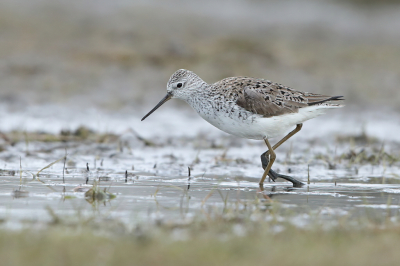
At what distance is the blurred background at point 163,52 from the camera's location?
625 inches

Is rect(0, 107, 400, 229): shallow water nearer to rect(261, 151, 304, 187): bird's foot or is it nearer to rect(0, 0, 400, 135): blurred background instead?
rect(261, 151, 304, 187): bird's foot

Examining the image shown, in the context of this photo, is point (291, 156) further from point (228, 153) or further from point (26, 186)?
point (26, 186)

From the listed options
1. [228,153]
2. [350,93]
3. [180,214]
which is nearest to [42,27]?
[350,93]

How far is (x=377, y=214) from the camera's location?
5707 millimetres

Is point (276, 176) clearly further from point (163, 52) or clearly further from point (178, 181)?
point (163, 52)

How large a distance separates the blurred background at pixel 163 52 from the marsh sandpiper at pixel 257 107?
18.8ft

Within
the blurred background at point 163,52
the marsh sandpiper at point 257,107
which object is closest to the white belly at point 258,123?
the marsh sandpiper at point 257,107

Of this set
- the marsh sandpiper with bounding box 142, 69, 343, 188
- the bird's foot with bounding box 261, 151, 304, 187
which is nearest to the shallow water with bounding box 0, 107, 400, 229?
the bird's foot with bounding box 261, 151, 304, 187

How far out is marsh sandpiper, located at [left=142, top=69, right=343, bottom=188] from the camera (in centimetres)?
788

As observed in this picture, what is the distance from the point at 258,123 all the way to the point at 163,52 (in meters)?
10.8

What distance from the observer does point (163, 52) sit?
18.3 metres

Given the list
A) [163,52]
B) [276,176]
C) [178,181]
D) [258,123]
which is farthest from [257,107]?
[163,52]

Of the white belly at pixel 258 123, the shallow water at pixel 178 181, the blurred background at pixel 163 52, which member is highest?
the blurred background at pixel 163 52

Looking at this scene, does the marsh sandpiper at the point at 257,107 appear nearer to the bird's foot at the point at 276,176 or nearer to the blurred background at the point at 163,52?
the bird's foot at the point at 276,176
